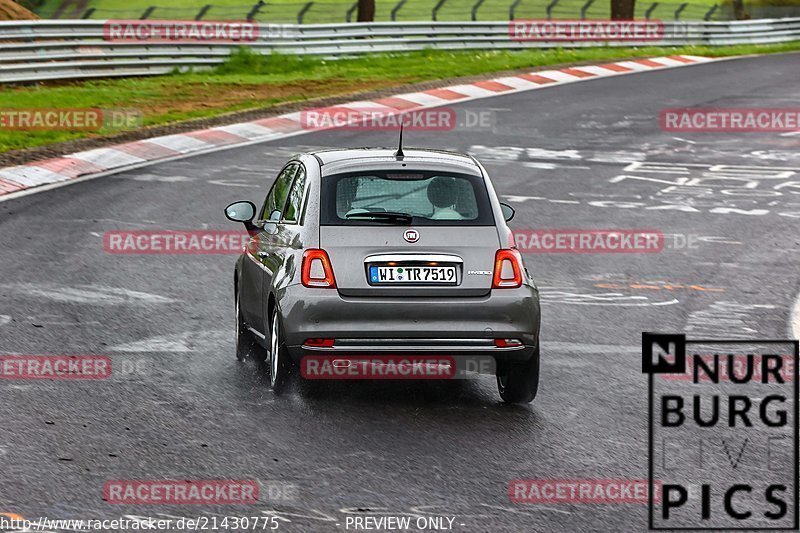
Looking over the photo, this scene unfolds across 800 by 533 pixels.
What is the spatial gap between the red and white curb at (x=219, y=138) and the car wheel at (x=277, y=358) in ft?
31.0

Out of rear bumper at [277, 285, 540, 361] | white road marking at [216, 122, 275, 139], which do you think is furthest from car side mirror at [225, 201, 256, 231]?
white road marking at [216, 122, 275, 139]

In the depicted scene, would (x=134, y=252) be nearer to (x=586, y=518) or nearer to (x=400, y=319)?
(x=400, y=319)

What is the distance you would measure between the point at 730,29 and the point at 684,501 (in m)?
38.9

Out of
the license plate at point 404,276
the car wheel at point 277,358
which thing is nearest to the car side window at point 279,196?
the car wheel at point 277,358

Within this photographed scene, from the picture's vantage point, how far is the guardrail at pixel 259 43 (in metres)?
27.7

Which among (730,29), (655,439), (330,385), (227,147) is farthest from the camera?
(730,29)

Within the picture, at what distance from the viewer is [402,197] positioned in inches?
357

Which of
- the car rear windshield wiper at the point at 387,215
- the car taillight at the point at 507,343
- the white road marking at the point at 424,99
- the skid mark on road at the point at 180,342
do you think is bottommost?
the white road marking at the point at 424,99

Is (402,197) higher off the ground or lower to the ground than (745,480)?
higher

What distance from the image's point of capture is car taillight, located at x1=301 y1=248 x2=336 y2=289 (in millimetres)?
8664

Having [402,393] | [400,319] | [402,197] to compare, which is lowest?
[402,393]

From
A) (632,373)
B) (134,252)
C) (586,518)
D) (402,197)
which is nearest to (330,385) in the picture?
(402,197)

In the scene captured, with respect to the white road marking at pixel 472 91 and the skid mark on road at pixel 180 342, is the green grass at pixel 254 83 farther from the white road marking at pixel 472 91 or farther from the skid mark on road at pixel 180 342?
the skid mark on road at pixel 180 342

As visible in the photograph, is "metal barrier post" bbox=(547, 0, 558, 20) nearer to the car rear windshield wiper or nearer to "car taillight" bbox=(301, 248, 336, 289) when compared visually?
the car rear windshield wiper
